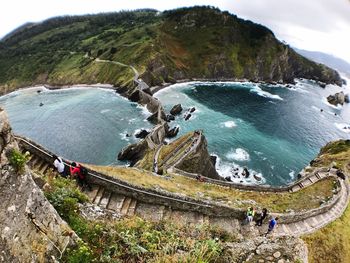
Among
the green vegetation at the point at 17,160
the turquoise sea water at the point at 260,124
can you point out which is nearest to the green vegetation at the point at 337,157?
the turquoise sea water at the point at 260,124

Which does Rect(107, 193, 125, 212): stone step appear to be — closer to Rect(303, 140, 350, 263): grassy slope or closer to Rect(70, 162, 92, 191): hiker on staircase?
Rect(70, 162, 92, 191): hiker on staircase

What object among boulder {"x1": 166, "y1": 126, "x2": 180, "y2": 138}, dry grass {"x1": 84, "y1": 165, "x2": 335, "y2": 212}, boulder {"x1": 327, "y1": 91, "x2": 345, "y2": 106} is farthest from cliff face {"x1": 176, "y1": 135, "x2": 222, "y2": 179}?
boulder {"x1": 327, "y1": 91, "x2": 345, "y2": 106}

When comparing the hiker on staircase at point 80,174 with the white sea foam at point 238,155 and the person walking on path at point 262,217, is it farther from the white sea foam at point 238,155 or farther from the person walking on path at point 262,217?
the white sea foam at point 238,155

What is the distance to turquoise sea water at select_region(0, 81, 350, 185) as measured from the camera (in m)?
76.7

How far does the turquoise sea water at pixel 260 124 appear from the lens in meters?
76.2

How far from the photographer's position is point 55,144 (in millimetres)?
80750

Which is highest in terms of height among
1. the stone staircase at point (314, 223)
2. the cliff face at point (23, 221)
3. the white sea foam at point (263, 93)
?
the cliff face at point (23, 221)

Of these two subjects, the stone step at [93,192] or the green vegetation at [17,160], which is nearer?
the green vegetation at [17,160]

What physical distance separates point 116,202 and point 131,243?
1202cm

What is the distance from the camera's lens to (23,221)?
10.3 metres

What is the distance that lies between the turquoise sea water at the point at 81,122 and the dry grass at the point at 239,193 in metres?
34.4

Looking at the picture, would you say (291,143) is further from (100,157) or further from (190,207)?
(190,207)

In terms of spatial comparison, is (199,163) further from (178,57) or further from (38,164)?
(178,57)

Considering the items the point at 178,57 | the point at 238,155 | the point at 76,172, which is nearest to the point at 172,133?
the point at 238,155
